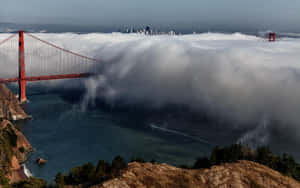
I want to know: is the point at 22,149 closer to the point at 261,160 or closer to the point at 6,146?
the point at 6,146

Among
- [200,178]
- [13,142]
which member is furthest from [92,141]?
[200,178]

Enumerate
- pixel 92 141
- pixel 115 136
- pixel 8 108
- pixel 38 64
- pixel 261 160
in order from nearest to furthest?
1. pixel 261 160
2. pixel 92 141
3. pixel 115 136
4. pixel 8 108
5. pixel 38 64

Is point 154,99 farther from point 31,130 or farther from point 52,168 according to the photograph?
point 52,168

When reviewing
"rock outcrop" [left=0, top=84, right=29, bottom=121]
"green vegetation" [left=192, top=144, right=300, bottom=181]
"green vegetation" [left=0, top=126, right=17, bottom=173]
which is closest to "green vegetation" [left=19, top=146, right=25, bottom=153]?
"green vegetation" [left=0, top=126, right=17, bottom=173]

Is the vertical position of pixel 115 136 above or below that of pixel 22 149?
below

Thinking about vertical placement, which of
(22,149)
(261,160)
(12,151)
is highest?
(261,160)

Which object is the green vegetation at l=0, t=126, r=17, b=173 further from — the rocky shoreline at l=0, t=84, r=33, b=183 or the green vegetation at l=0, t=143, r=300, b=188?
the green vegetation at l=0, t=143, r=300, b=188

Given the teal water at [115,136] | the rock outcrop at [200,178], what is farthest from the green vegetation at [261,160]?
the rock outcrop at [200,178]
